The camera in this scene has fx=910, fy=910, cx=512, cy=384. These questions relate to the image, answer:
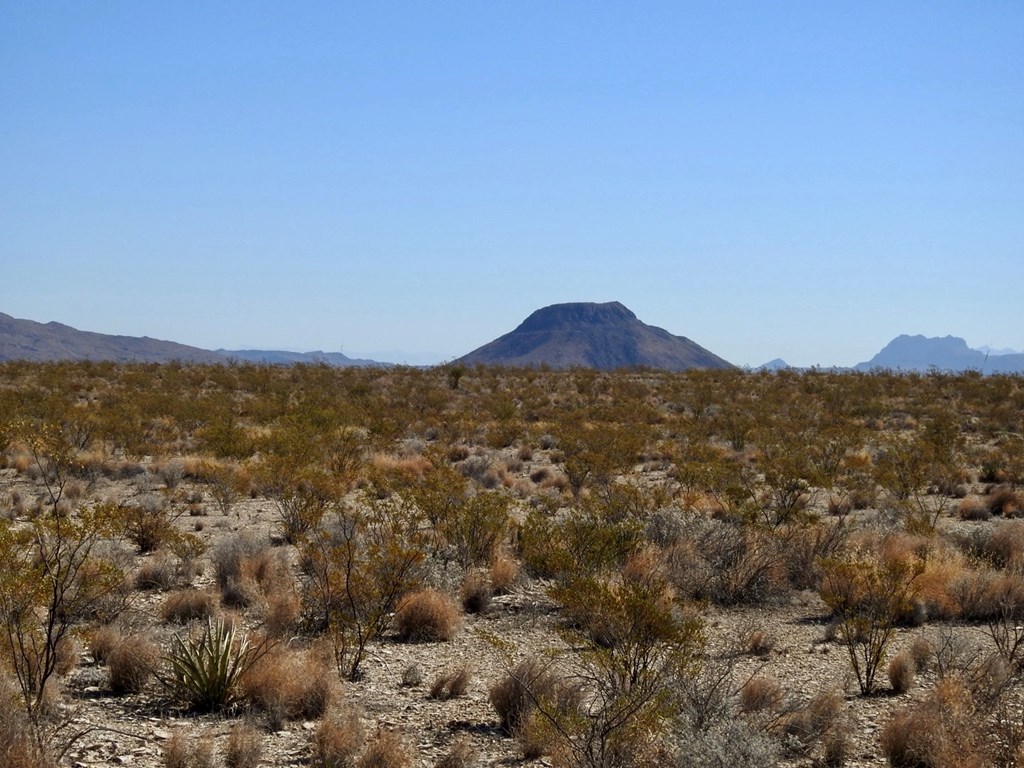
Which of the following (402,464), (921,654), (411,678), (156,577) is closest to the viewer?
(411,678)

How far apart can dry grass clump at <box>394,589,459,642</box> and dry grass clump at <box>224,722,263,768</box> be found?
10.4 feet

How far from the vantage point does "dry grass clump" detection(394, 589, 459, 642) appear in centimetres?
937

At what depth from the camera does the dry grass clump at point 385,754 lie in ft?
19.5

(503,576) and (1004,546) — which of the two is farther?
(1004,546)

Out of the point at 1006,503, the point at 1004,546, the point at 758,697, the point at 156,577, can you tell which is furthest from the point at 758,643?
the point at 1006,503

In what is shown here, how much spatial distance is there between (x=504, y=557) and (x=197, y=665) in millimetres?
5106

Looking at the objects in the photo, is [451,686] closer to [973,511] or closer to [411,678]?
[411,678]

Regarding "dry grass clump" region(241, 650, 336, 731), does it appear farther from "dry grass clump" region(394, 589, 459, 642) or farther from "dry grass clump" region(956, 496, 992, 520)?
"dry grass clump" region(956, 496, 992, 520)

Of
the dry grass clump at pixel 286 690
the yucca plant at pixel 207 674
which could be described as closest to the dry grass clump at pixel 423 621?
the dry grass clump at pixel 286 690

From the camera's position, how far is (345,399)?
32156mm

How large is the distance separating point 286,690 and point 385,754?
1.49 meters

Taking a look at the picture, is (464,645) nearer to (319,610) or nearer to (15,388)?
(319,610)

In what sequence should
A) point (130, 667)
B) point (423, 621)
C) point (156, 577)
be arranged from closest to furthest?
point (130, 667), point (423, 621), point (156, 577)

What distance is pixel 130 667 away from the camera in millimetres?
7484
